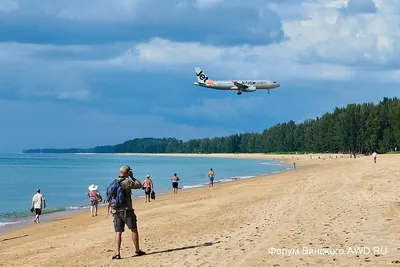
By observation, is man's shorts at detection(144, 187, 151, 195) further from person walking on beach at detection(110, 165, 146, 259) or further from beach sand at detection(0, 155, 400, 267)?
person walking on beach at detection(110, 165, 146, 259)

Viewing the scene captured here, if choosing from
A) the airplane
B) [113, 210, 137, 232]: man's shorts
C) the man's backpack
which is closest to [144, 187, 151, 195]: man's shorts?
[113, 210, 137, 232]: man's shorts

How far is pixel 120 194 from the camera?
12406mm

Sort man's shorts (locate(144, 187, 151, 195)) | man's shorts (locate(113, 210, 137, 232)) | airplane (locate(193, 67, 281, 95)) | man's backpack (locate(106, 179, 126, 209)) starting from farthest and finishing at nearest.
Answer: airplane (locate(193, 67, 281, 95))
man's shorts (locate(144, 187, 151, 195))
man's shorts (locate(113, 210, 137, 232))
man's backpack (locate(106, 179, 126, 209))

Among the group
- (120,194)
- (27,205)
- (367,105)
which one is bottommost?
(27,205)

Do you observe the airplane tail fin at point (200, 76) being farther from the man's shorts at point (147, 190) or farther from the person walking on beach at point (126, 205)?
the person walking on beach at point (126, 205)

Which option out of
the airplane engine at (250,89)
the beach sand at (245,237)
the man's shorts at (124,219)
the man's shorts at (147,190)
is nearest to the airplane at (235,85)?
the airplane engine at (250,89)

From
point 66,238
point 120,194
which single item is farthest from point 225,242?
point 66,238

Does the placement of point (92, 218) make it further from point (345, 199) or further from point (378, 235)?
point (378, 235)

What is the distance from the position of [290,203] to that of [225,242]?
997 cm

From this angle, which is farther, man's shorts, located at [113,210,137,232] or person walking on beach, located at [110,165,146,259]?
man's shorts, located at [113,210,137,232]

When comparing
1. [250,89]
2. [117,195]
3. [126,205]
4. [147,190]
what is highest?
[250,89]

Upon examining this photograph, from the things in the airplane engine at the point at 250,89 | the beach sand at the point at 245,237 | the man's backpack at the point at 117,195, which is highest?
the airplane engine at the point at 250,89

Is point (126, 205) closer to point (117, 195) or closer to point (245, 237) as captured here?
point (117, 195)

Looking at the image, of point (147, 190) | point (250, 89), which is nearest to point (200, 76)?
point (250, 89)
